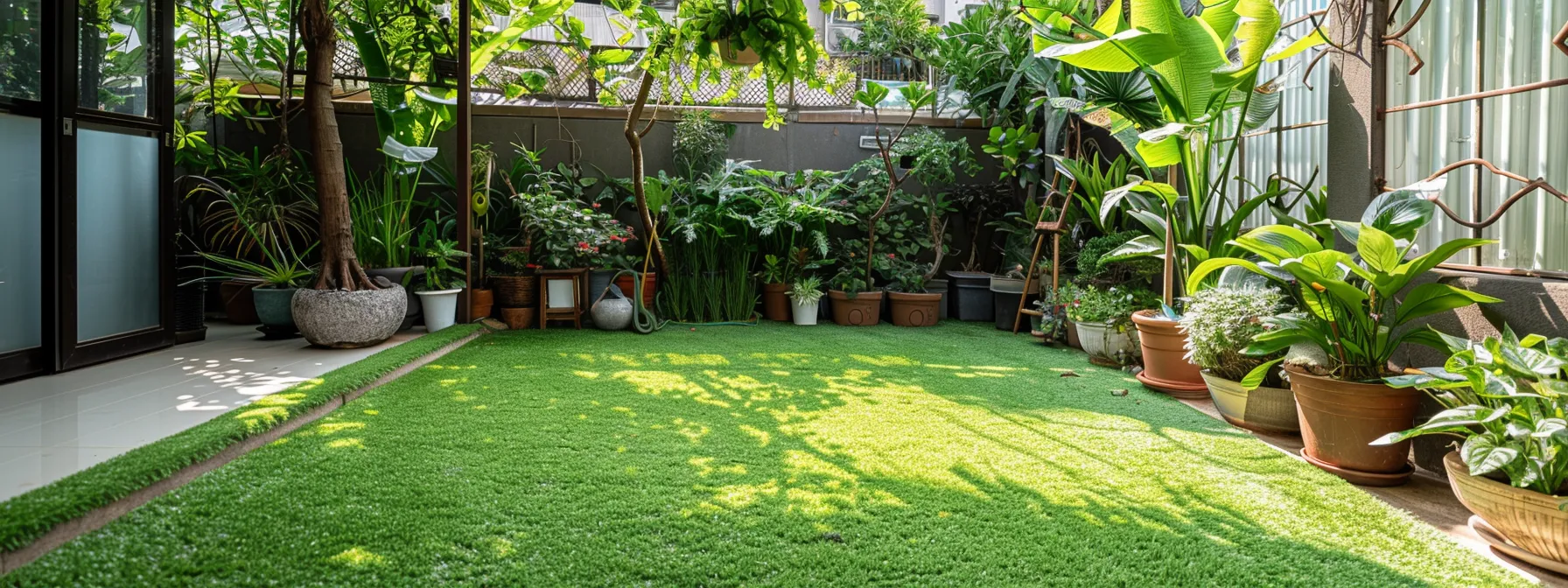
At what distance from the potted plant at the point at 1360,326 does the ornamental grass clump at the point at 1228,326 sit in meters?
0.34

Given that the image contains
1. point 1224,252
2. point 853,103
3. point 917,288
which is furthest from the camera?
point 853,103

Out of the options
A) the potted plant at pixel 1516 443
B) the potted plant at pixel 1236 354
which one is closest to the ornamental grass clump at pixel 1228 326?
the potted plant at pixel 1236 354

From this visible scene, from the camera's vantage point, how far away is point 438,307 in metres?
5.28

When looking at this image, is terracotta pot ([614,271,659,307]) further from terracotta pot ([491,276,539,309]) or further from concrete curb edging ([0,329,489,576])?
concrete curb edging ([0,329,489,576])

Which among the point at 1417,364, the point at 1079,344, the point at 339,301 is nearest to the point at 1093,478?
the point at 1417,364

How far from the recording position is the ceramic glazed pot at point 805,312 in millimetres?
6336

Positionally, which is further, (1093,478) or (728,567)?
(1093,478)

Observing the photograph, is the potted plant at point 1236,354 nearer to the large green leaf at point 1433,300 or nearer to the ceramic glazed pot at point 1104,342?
the large green leaf at point 1433,300

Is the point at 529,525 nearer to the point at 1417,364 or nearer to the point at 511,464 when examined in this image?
the point at 511,464

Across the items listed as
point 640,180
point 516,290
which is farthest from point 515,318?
point 640,180

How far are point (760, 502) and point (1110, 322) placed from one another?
9.81 ft

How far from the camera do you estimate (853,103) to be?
24.8ft

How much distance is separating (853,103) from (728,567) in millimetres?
6229

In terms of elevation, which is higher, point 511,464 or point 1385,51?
point 1385,51
